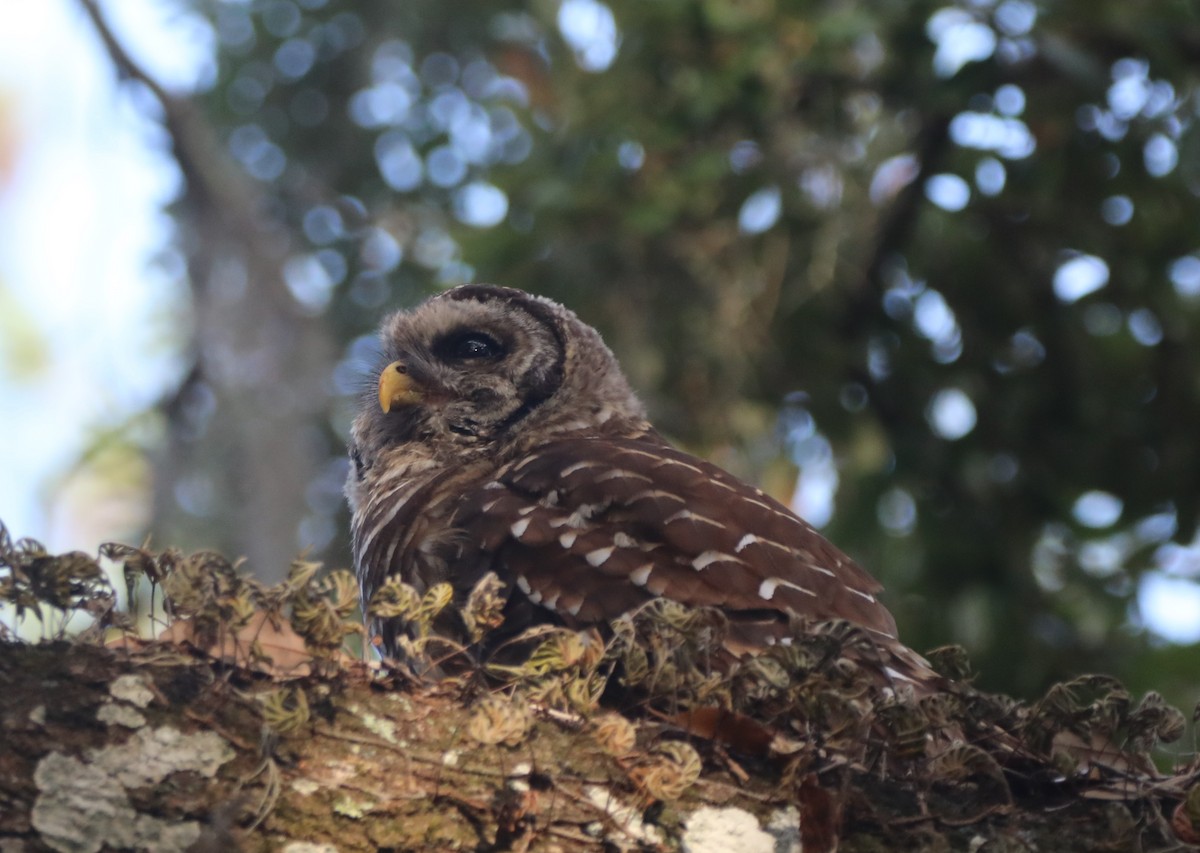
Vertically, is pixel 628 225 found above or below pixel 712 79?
below

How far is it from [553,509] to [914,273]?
2.84 m

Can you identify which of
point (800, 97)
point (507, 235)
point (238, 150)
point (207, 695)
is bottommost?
point (207, 695)

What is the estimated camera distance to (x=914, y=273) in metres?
5.30

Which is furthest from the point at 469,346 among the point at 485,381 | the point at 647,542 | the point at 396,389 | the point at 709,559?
the point at 709,559

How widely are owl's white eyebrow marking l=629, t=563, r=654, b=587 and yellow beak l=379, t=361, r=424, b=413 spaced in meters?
1.38

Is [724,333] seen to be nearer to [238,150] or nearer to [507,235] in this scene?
[507,235]

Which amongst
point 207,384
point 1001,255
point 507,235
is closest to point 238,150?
point 207,384

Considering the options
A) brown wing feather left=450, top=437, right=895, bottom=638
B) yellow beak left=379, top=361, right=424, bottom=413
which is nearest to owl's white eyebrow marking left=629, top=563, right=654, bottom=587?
brown wing feather left=450, top=437, right=895, bottom=638

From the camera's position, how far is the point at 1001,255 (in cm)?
510

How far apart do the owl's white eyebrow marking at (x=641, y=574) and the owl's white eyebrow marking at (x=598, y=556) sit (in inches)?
2.6

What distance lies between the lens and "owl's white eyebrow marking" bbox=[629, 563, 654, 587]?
8.83 ft

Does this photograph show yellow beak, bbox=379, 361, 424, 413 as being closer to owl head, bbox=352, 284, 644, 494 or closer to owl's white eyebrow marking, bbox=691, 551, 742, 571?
owl head, bbox=352, 284, 644, 494

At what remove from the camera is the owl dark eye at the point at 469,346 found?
4.01m

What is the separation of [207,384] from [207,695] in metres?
3.79
